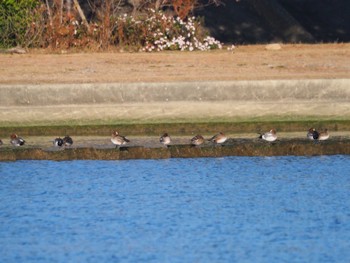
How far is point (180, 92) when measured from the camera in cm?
2020

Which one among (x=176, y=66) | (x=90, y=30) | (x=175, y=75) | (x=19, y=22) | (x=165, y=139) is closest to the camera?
(x=165, y=139)

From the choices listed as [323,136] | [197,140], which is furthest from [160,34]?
[197,140]

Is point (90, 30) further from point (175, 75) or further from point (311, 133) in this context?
point (311, 133)

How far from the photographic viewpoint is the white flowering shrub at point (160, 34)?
86.4 feet

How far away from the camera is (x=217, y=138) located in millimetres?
16641

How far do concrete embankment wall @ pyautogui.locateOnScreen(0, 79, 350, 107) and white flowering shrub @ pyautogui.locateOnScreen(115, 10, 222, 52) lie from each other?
5.92 meters

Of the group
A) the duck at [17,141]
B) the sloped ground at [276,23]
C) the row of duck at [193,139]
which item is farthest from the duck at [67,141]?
the sloped ground at [276,23]

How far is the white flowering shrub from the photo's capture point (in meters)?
26.3

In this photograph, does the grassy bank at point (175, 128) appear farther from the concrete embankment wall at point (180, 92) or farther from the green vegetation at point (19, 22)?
the green vegetation at point (19, 22)

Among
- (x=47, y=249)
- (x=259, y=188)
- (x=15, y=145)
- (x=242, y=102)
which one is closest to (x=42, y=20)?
(x=242, y=102)

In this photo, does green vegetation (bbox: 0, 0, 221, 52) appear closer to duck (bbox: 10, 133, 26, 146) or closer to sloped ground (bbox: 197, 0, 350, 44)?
sloped ground (bbox: 197, 0, 350, 44)

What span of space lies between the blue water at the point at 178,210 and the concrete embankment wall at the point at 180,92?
13.3ft

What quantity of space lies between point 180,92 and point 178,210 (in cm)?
727

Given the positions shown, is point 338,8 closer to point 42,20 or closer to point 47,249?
point 42,20
